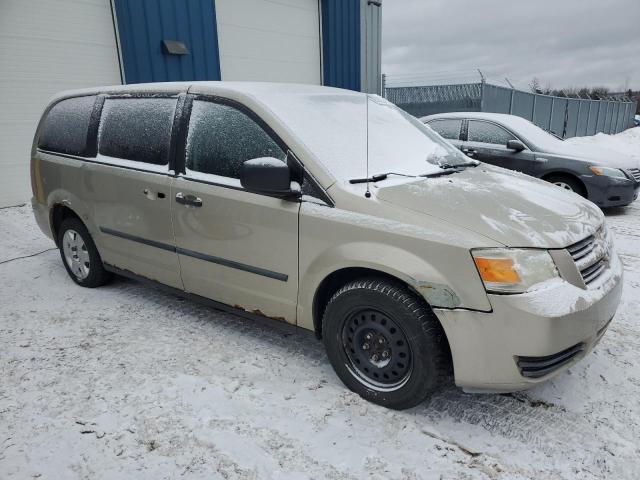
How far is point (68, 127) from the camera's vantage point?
4000 mm

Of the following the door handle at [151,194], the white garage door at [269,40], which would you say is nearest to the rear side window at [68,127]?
the door handle at [151,194]

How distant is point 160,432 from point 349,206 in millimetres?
1484

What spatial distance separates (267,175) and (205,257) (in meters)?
0.89

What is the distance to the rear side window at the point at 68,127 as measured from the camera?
12.6 ft

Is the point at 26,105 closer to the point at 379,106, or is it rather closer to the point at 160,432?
the point at 379,106

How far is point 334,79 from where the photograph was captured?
12.7m

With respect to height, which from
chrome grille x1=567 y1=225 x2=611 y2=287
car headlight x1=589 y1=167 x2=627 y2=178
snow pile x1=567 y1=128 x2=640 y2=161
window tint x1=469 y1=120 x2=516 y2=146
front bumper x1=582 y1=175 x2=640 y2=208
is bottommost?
snow pile x1=567 y1=128 x2=640 y2=161

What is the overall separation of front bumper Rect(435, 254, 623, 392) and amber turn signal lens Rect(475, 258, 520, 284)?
3.0 inches

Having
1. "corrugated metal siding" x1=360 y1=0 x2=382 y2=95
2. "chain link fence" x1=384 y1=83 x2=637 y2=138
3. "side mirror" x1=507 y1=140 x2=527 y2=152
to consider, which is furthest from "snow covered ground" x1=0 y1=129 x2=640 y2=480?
"chain link fence" x1=384 y1=83 x2=637 y2=138

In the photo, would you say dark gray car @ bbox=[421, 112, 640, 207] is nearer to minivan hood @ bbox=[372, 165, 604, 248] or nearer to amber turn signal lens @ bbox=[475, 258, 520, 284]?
minivan hood @ bbox=[372, 165, 604, 248]

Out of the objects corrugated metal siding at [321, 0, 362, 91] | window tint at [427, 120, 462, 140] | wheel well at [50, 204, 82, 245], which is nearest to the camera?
wheel well at [50, 204, 82, 245]

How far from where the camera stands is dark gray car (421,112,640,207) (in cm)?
642

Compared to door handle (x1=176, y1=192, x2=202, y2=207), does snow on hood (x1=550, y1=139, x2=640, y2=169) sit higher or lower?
lower

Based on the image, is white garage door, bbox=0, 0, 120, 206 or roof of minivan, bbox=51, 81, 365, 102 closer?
roof of minivan, bbox=51, 81, 365, 102
